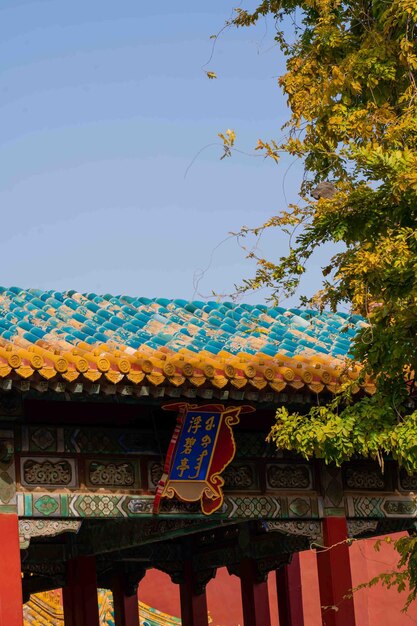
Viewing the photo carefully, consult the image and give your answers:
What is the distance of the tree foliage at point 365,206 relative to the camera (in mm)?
8961

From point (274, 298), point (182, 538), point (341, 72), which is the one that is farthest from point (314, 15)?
point (182, 538)

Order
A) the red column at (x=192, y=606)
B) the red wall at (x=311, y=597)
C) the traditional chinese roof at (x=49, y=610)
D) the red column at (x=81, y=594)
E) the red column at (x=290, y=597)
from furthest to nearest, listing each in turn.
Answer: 1. the red wall at (x=311, y=597)
2. the traditional chinese roof at (x=49, y=610)
3. the red column at (x=290, y=597)
4. the red column at (x=192, y=606)
5. the red column at (x=81, y=594)

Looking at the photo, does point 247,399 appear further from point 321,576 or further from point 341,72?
point 341,72

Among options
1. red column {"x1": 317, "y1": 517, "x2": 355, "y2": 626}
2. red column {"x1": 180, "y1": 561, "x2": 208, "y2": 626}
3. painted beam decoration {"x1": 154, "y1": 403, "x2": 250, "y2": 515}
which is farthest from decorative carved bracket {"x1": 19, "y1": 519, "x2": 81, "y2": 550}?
red column {"x1": 180, "y1": 561, "x2": 208, "y2": 626}

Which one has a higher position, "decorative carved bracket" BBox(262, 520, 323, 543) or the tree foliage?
the tree foliage

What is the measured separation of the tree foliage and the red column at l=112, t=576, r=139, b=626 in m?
6.48

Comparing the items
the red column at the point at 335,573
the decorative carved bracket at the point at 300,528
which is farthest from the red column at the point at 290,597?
the decorative carved bracket at the point at 300,528

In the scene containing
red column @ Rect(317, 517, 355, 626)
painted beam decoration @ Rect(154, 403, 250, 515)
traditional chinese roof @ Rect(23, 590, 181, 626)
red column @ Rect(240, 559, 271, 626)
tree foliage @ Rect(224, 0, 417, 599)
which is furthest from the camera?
traditional chinese roof @ Rect(23, 590, 181, 626)

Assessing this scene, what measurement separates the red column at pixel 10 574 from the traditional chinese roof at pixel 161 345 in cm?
123

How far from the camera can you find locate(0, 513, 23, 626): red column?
34.3 feet

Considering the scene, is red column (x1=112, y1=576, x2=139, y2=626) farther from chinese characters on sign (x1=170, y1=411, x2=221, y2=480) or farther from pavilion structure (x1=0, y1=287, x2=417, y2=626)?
chinese characters on sign (x1=170, y1=411, x2=221, y2=480)

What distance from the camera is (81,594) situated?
14.1 metres

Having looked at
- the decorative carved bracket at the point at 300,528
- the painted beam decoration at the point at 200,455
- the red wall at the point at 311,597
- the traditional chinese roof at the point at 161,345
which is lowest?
the red wall at the point at 311,597

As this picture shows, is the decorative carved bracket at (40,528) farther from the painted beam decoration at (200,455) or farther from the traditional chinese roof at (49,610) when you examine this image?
the traditional chinese roof at (49,610)
